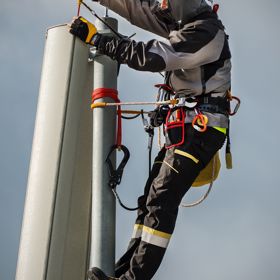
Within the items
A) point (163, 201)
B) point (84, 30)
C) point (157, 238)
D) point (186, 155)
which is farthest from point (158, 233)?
point (84, 30)

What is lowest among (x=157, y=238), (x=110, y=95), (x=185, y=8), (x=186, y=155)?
(x=157, y=238)

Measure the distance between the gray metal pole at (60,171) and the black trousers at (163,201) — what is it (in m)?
0.38

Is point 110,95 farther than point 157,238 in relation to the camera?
Yes

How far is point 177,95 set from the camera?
4.32 m

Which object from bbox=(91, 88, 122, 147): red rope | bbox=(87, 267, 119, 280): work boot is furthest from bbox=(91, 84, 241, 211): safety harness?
bbox=(87, 267, 119, 280): work boot

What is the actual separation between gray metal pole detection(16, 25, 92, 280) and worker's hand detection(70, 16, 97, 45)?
0.55ft

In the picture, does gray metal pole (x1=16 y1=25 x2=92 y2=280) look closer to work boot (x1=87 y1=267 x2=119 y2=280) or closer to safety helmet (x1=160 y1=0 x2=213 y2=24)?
work boot (x1=87 y1=267 x2=119 y2=280)

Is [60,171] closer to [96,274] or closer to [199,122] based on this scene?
[96,274]

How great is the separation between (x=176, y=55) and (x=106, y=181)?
3.27 feet

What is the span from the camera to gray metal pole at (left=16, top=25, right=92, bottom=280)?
4.00m

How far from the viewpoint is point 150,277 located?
3.86 m

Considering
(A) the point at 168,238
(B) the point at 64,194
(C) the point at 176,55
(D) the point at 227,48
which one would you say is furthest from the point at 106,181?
(D) the point at 227,48

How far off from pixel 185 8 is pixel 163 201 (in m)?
1.34

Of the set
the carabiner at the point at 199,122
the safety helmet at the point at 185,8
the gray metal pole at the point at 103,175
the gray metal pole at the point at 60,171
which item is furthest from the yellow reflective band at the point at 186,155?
the safety helmet at the point at 185,8
